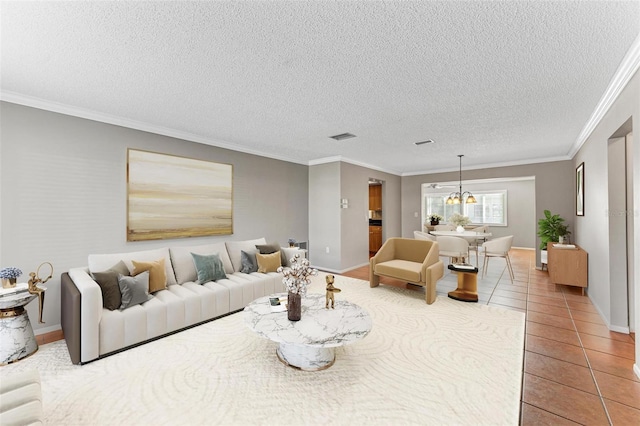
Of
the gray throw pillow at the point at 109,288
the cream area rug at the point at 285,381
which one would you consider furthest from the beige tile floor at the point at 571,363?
the gray throw pillow at the point at 109,288

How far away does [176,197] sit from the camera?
4055 millimetres

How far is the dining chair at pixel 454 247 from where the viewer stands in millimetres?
5321

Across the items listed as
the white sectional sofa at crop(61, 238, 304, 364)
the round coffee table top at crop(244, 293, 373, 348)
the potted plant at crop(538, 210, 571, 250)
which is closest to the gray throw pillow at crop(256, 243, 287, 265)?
the white sectional sofa at crop(61, 238, 304, 364)

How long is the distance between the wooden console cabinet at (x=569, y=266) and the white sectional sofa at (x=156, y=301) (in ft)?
14.8

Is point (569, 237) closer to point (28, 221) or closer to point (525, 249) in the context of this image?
point (525, 249)

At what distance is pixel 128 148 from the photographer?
361cm

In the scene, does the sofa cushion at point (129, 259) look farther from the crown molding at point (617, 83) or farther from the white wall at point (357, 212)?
the crown molding at point (617, 83)

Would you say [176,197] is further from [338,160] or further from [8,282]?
[338,160]

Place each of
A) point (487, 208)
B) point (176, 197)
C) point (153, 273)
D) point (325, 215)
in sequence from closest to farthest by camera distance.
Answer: point (153, 273) → point (176, 197) → point (325, 215) → point (487, 208)

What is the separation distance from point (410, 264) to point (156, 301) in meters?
3.60

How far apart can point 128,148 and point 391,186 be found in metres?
6.20

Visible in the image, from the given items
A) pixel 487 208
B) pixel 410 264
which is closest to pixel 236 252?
pixel 410 264

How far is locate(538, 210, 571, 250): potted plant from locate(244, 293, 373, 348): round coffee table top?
5053 millimetres

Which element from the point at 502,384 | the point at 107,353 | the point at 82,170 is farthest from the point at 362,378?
the point at 82,170
